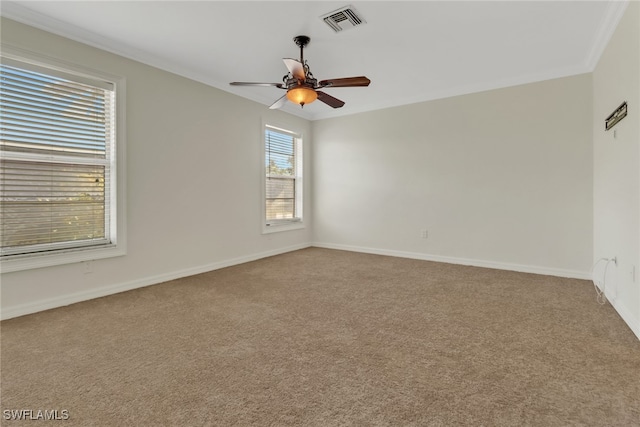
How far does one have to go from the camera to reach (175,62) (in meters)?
3.48

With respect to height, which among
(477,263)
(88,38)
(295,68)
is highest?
(88,38)

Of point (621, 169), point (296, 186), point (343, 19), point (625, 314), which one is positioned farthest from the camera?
point (296, 186)

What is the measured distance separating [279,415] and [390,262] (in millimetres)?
3399

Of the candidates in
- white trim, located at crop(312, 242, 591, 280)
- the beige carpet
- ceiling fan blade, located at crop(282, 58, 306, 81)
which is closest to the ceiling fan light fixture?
ceiling fan blade, located at crop(282, 58, 306, 81)

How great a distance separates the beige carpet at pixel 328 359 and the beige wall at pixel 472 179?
3.39 ft

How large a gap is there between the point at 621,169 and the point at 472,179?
1831 mm

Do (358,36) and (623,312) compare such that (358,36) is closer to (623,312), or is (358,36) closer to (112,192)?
(112,192)

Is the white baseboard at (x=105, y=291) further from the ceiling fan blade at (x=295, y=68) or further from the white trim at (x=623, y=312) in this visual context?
the white trim at (x=623, y=312)

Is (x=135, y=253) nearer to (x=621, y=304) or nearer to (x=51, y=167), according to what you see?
(x=51, y=167)

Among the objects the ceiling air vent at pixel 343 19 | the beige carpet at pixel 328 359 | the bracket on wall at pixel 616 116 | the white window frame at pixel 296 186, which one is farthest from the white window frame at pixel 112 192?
the bracket on wall at pixel 616 116

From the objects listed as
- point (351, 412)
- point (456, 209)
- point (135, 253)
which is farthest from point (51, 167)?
point (456, 209)

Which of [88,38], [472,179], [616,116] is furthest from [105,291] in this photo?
[616,116]

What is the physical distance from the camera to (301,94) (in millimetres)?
2770

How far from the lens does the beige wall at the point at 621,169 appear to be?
2172mm
